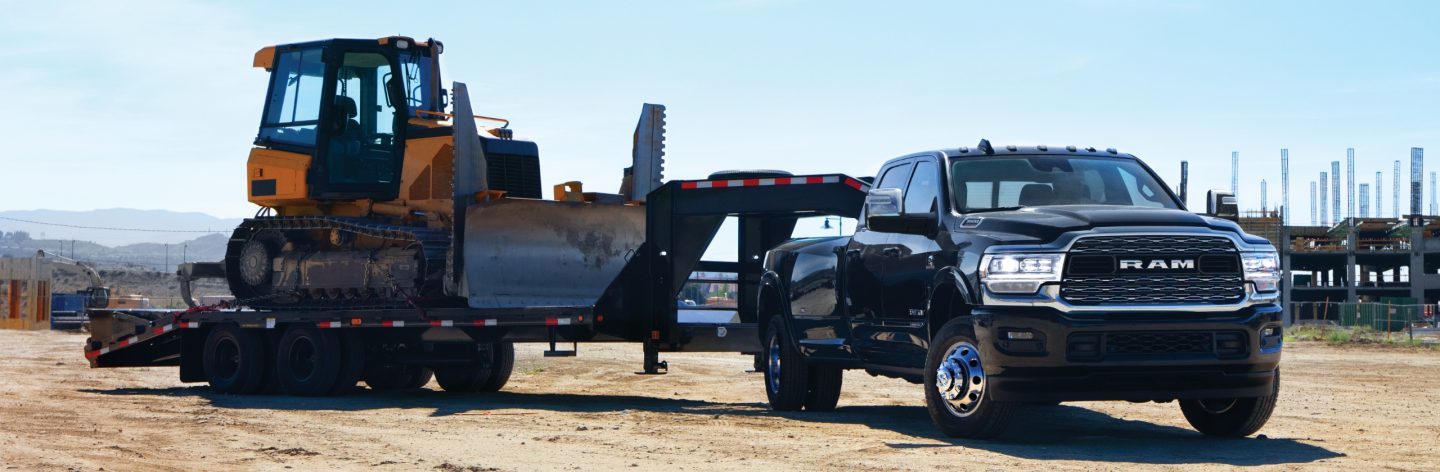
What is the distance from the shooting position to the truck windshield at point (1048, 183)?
38.5 feet

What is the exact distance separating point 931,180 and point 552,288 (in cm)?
706

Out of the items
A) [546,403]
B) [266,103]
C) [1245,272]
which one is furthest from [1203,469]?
[266,103]

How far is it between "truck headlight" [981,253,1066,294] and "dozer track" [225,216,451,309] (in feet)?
29.4

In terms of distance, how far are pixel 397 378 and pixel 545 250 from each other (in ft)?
12.6

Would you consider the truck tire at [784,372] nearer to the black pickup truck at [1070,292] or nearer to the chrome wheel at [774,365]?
the chrome wheel at [774,365]

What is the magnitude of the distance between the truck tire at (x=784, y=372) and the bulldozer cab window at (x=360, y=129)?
629 centimetres

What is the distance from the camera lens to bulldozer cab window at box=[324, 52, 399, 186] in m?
19.1

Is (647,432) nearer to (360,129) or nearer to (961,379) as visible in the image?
(961,379)

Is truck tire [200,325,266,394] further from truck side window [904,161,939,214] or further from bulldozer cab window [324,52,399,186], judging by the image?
truck side window [904,161,939,214]

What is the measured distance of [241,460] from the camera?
10492mm

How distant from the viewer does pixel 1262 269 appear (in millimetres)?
10656

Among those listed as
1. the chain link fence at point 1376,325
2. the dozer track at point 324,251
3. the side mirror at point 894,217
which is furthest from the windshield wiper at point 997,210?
the chain link fence at point 1376,325

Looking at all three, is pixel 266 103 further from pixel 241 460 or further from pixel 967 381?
pixel 967 381

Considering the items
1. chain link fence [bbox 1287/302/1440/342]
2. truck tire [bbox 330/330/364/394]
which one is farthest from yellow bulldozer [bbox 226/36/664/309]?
chain link fence [bbox 1287/302/1440/342]
